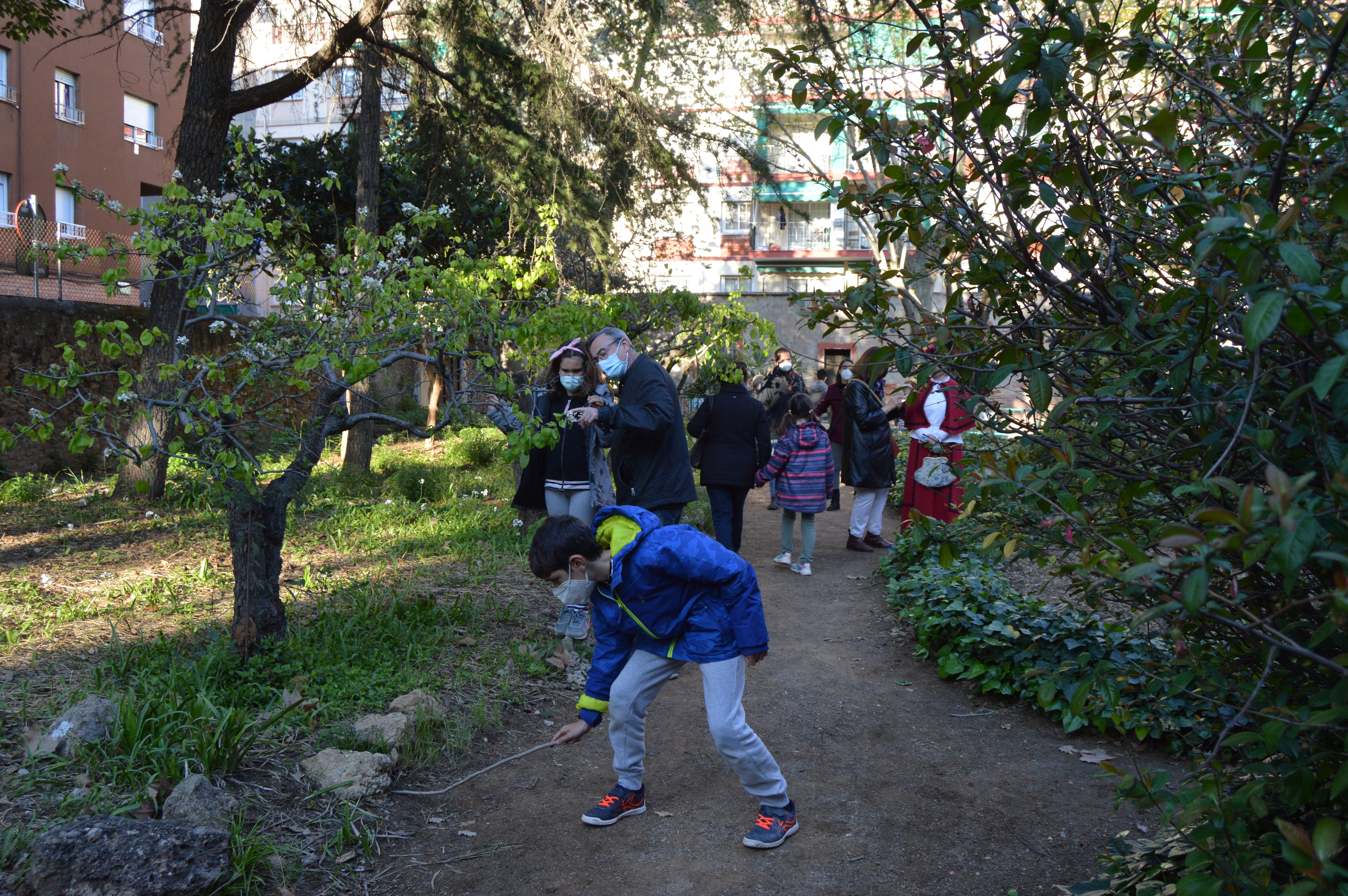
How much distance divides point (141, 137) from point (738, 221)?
2306cm

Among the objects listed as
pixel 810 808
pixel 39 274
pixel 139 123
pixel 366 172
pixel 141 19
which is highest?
pixel 139 123

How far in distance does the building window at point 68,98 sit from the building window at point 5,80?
1.40m

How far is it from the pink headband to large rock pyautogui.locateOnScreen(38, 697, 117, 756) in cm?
305

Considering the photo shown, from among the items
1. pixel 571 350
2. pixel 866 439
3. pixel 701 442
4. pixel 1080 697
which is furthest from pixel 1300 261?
pixel 866 439

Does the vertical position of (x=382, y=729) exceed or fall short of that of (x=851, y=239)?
it falls short

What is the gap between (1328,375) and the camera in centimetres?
128

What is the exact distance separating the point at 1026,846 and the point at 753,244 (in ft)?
122

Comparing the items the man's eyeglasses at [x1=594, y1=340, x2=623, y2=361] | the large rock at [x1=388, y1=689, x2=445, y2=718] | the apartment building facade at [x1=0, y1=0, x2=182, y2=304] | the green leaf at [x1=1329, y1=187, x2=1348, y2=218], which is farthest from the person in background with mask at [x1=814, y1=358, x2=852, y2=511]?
the apartment building facade at [x1=0, y1=0, x2=182, y2=304]

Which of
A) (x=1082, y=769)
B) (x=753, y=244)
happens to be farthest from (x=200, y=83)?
(x=753, y=244)

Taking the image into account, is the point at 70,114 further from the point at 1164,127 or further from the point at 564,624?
the point at 1164,127

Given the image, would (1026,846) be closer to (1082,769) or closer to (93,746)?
(1082,769)

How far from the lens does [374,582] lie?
6309 mm

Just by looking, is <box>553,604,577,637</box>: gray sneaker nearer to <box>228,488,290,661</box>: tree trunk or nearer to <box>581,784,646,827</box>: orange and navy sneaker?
<box>228,488,290,661</box>: tree trunk

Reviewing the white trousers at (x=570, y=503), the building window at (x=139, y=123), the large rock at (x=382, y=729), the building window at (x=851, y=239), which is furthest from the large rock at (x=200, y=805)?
the building window at (x=851, y=239)
